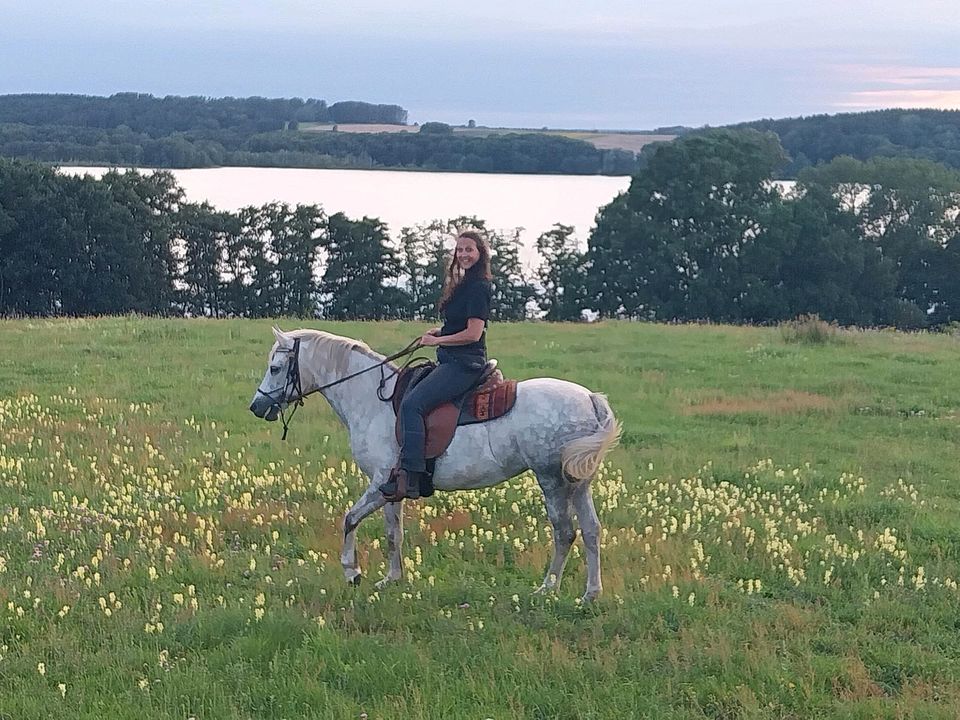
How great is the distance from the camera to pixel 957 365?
21109 millimetres

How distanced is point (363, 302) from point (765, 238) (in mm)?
26208

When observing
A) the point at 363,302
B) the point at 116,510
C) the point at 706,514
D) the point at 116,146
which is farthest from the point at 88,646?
the point at 116,146

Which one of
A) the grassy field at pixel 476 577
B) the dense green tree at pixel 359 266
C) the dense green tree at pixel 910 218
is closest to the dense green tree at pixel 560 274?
the dense green tree at pixel 359 266

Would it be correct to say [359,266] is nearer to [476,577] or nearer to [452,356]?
[476,577]

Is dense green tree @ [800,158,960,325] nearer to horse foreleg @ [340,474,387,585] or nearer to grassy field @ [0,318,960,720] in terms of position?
grassy field @ [0,318,960,720]

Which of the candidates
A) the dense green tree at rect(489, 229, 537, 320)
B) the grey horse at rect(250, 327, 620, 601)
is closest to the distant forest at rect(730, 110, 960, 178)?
the dense green tree at rect(489, 229, 537, 320)

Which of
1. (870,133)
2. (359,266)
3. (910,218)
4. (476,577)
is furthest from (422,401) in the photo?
(870,133)

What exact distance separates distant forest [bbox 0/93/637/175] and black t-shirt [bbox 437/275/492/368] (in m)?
91.5

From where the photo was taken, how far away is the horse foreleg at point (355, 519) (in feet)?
26.1

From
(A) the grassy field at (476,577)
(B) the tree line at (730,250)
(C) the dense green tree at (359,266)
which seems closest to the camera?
(A) the grassy field at (476,577)

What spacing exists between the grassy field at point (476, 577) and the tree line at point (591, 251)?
127 feet

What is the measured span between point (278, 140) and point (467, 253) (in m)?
107

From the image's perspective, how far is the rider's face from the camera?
7625 mm

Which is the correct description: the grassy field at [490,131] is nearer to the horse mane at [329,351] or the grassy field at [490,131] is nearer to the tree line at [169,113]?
the tree line at [169,113]
